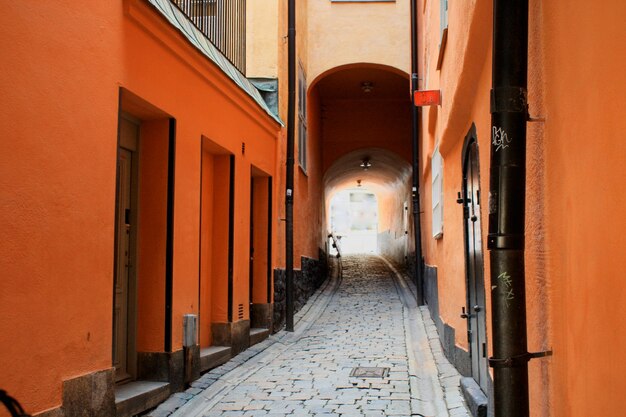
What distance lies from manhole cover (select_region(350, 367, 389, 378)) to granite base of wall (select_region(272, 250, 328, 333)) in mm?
3329

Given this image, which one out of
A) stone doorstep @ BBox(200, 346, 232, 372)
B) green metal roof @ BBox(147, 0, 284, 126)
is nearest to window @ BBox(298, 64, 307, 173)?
green metal roof @ BBox(147, 0, 284, 126)

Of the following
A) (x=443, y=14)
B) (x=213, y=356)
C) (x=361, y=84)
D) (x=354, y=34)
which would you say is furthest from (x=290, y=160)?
(x=361, y=84)

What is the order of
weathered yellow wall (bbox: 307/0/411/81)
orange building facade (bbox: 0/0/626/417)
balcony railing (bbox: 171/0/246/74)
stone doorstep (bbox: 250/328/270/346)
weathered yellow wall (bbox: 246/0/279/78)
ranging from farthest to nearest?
weathered yellow wall (bbox: 307/0/411/81) → weathered yellow wall (bbox: 246/0/279/78) → stone doorstep (bbox: 250/328/270/346) → balcony railing (bbox: 171/0/246/74) → orange building facade (bbox: 0/0/626/417)

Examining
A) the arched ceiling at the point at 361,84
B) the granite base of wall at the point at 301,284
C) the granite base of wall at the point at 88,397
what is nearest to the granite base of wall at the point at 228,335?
the granite base of wall at the point at 301,284

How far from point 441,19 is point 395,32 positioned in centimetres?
871

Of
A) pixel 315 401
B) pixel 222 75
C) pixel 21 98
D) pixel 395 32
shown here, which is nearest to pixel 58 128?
pixel 21 98

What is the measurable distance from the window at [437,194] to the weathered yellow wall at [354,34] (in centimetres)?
649

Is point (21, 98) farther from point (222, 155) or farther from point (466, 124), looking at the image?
point (222, 155)

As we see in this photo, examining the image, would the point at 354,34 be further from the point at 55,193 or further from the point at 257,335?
the point at 55,193

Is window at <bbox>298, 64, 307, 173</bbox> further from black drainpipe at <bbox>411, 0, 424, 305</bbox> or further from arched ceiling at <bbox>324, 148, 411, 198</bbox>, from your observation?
arched ceiling at <bbox>324, 148, 411, 198</bbox>

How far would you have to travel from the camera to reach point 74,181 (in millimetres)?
4754

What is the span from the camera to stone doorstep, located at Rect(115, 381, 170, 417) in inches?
222

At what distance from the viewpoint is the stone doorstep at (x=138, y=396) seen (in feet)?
18.5

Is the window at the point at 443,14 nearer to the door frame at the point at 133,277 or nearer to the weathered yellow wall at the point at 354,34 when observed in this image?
the door frame at the point at 133,277
